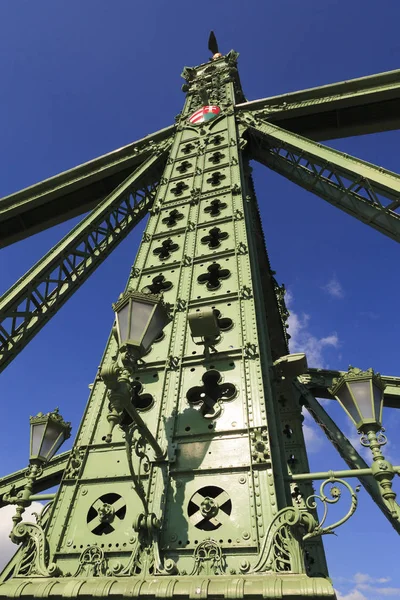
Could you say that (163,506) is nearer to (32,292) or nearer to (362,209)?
(32,292)

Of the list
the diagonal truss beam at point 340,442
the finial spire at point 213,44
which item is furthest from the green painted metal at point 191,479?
the finial spire at point 213,44

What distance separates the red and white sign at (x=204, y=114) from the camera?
1693 centimetres

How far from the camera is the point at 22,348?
10836 millimetres

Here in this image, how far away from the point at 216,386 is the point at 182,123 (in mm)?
13955

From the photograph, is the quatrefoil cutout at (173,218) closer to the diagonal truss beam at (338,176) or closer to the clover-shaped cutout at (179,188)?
the clover-shaped cutout at (179,188)

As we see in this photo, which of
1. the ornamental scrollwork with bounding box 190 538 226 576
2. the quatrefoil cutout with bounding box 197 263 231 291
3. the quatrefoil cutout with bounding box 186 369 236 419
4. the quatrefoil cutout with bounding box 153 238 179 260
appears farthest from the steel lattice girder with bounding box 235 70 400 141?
the ornamental scrollwork with bounding box 190 538 226 576

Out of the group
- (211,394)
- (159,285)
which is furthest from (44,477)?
(211,394)

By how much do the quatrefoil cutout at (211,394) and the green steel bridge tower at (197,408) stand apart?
0.09 feet

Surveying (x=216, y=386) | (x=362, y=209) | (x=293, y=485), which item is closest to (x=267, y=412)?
(x=216, y=386)

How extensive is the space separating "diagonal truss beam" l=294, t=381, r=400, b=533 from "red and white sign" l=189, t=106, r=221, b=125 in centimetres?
1172

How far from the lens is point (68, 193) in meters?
17.5

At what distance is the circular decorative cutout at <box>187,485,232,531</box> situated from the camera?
5637 millimetres

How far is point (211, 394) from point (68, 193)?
524 inches

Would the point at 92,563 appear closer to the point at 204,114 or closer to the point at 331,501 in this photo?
the point at 331,501
